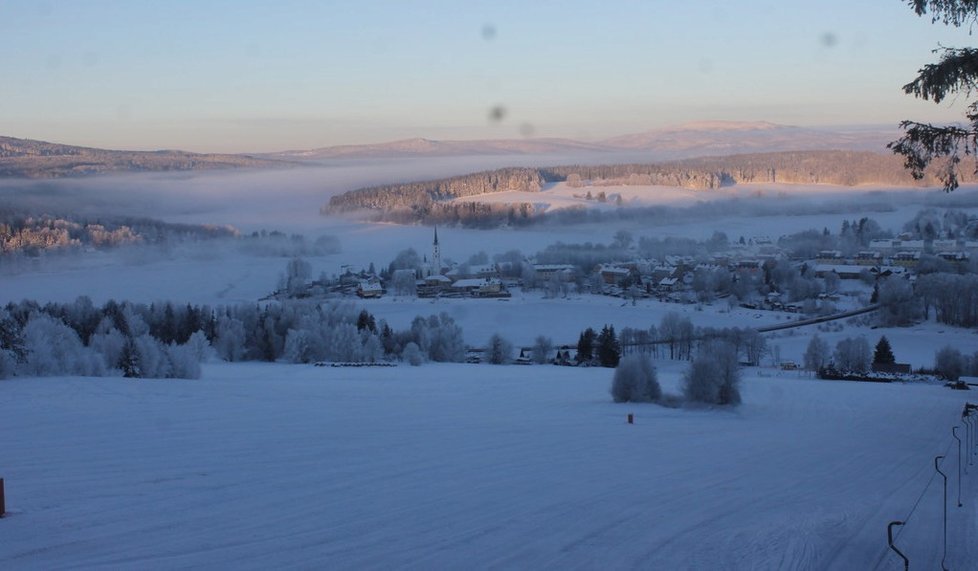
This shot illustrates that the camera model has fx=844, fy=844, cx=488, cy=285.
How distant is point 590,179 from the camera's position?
115 metres

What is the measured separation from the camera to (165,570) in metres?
5.62

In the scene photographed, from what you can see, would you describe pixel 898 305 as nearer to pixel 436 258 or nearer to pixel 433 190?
pixel 436 258

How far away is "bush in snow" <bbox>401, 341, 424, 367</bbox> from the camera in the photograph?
30609mm

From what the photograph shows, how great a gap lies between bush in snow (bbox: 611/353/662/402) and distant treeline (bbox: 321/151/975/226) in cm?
6356

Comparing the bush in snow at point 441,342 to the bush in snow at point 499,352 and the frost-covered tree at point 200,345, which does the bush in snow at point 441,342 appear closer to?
the bush in snow at point 499,352

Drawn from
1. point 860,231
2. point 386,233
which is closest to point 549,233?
point 386,233

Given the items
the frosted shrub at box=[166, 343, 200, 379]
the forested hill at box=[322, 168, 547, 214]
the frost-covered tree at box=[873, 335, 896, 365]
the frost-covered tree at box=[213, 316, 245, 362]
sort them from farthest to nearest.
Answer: the forested hill at box=[322, 168, 547, 214], the frost-covered tree at box=[213, 316, 245, 362], the frost-covered tree at box=[873, 335, 896, 365], the frosted shrub at box=[166, 343, 200, 379]

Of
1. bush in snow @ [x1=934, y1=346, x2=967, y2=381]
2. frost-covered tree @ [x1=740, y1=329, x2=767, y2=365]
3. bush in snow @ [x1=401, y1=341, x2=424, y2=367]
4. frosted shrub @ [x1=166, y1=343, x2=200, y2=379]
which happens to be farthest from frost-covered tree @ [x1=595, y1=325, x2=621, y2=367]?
frosted shrub @ [x1=166, y1=343, x2=200, y2=379]

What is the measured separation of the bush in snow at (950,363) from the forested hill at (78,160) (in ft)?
126

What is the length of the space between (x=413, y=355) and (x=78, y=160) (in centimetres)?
2611

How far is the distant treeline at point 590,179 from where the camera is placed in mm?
88625

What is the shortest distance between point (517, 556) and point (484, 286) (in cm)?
4702

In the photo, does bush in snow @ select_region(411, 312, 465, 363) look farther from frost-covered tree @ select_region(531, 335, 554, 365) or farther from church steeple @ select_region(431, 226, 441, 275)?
church steeple @ select_region(431, 226, 441, 275)

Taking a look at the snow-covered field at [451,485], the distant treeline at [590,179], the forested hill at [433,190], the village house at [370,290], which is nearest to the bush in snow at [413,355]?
the snow-covered field at [451,485]
